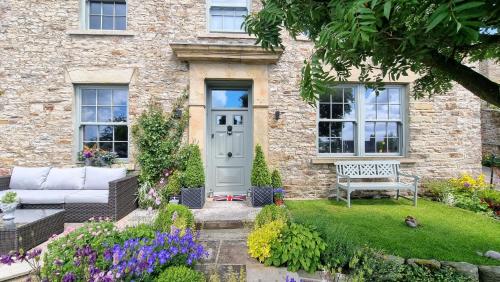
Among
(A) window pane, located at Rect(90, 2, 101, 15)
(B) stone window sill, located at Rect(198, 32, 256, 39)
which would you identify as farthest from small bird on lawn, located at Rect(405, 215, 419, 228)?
(A) window pane, located at Rect(90, 2, 101, 15)

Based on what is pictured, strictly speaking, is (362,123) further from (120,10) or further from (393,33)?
(120,10)

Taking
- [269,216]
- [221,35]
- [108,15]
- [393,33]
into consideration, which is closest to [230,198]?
[269,216]

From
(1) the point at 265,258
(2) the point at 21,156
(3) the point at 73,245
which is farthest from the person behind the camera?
(2) the point at 21,156

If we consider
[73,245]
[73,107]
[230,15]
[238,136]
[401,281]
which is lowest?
[401,281]

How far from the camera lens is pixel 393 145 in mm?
6320

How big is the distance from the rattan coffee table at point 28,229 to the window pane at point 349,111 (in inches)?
244

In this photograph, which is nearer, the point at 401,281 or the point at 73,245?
the point at 73,245

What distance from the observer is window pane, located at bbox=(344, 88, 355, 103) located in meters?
6.19

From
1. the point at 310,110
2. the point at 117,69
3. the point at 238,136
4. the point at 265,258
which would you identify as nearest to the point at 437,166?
the point at 310,110

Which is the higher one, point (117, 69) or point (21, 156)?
point (117, 69)

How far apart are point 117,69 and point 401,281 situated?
6.43m

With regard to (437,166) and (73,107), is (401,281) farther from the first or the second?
(73,107)

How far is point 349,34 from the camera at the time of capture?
1.21 m

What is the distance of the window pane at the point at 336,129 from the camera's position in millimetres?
6207
